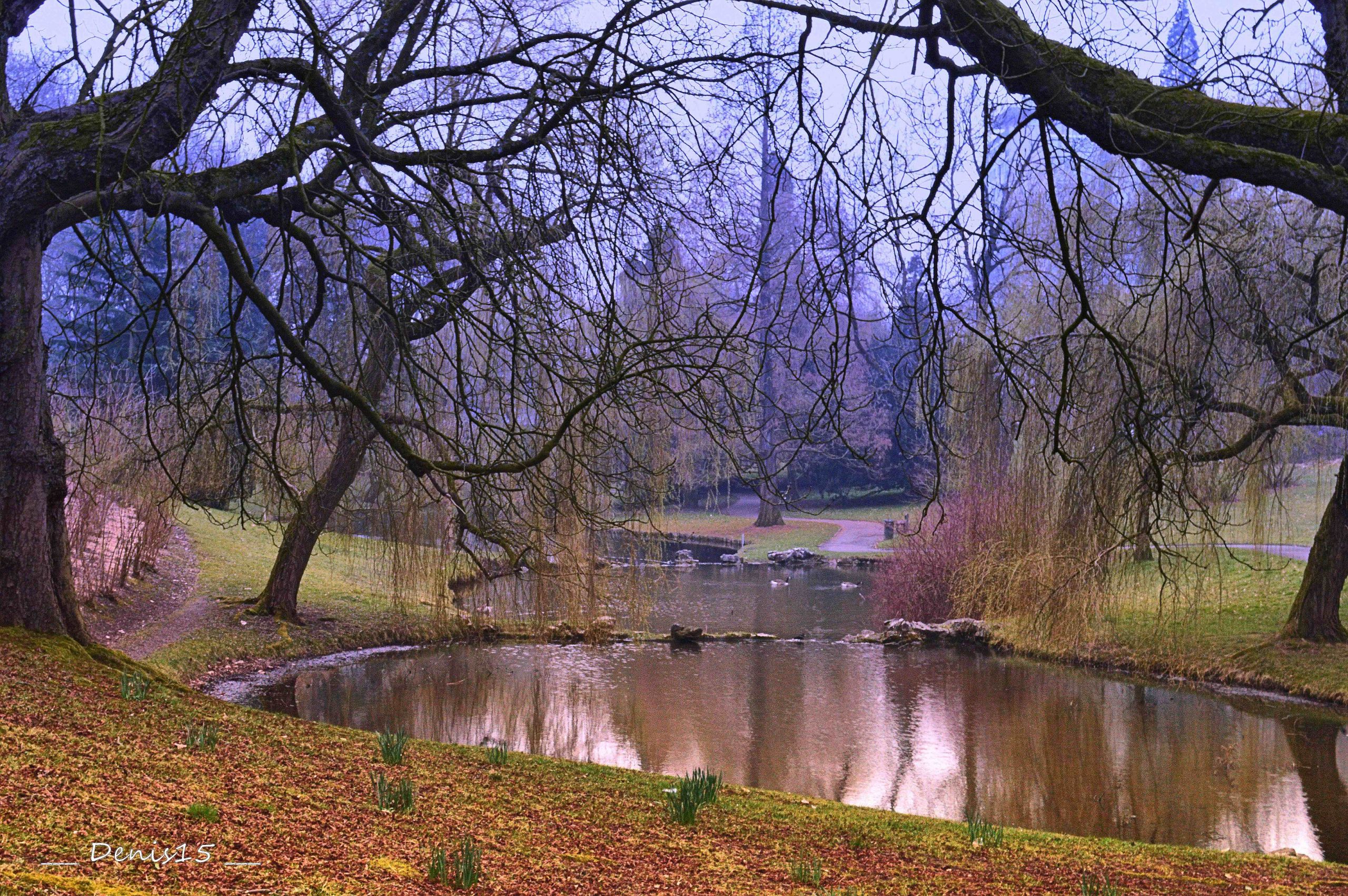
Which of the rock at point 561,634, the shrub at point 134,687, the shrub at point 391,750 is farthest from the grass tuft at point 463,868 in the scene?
the rock at point 561,634

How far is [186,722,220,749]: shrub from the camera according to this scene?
4504 mm

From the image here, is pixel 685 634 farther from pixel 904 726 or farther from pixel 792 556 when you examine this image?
pixel 792 556

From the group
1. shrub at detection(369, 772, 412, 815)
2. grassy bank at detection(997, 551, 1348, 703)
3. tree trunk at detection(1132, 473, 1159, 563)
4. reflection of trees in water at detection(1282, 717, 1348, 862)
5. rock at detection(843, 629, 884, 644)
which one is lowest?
reflection of trees in water at detection(1282, 717, 1348, 862)

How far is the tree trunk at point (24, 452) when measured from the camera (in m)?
5.94

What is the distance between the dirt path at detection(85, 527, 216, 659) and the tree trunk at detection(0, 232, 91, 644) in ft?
14.3

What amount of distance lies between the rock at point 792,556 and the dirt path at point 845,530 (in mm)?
951

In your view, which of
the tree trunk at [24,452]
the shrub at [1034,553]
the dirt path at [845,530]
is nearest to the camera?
the tree trunk at [24,452]

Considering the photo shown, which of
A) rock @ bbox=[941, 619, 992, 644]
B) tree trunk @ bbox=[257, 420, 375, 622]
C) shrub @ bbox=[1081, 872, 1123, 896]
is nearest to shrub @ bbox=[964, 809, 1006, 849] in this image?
shrub @ bbox=[1081, 872, 1123, 896]

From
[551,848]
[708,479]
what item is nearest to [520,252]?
[551,848]

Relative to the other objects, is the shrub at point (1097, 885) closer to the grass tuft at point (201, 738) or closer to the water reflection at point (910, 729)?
the water reflection at point (910, 729)

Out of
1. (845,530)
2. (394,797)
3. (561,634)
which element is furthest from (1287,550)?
(394,797)

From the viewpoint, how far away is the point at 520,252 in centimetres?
649

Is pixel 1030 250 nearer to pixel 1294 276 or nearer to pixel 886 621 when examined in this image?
pixel 1294 276

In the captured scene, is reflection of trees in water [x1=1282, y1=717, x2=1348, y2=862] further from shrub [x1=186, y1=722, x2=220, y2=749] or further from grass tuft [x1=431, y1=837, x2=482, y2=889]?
shrub [x1=186, y1=722, x2=220, y2=749]
